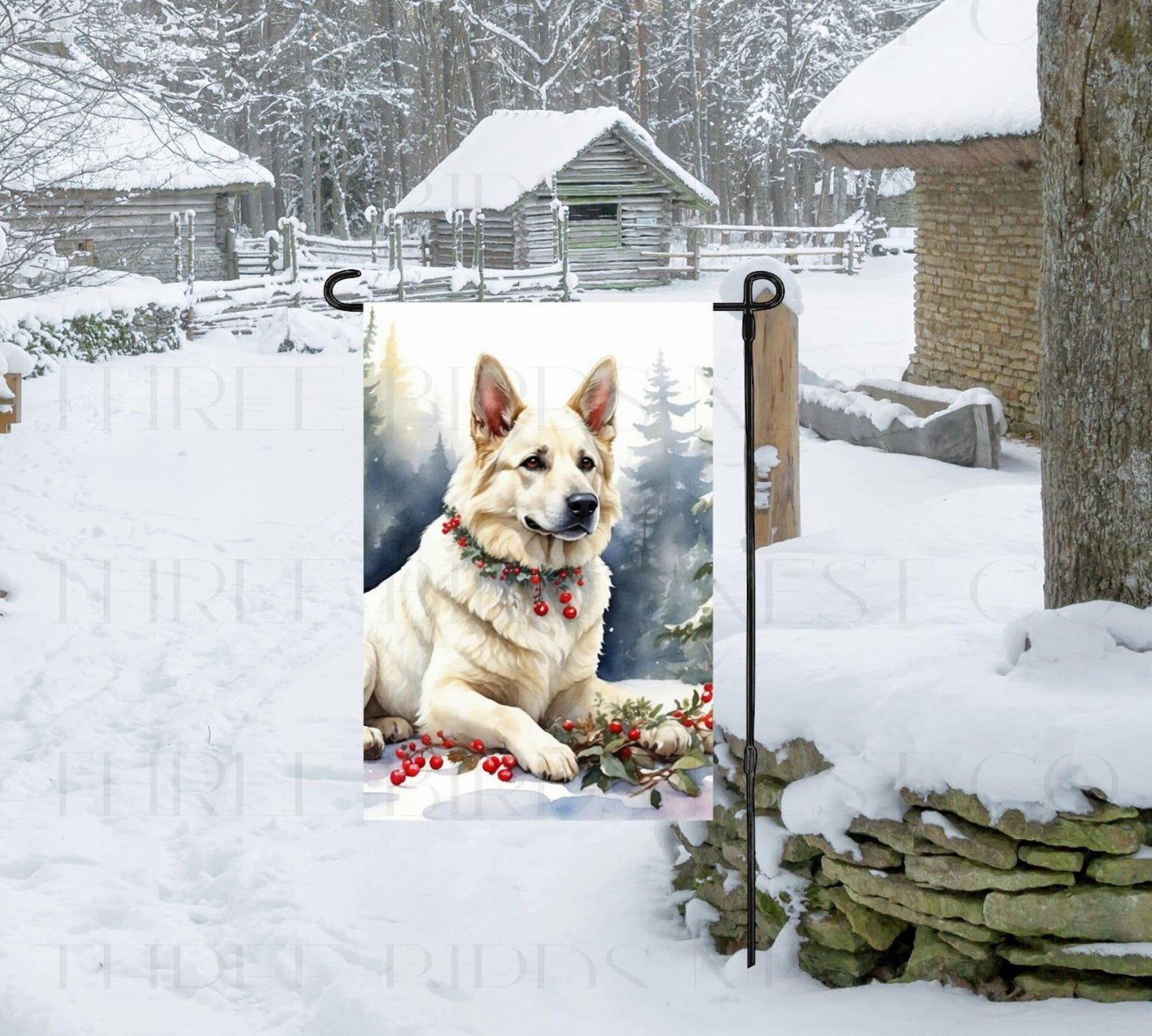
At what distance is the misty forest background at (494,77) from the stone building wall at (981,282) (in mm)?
16419

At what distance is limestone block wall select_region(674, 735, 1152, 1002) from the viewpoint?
124 inches

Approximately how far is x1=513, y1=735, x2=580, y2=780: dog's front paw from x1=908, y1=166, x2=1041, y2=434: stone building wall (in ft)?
29.9

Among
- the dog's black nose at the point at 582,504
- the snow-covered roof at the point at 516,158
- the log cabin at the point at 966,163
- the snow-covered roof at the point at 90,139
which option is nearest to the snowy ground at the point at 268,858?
the dog's black nose at the point at 582,504

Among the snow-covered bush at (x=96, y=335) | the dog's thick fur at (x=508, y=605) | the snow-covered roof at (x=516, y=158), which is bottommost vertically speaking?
the dog's thick fur at (x=508, y=605)

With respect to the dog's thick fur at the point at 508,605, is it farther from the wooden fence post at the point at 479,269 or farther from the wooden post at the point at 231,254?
the wooden post at the point at 231,254

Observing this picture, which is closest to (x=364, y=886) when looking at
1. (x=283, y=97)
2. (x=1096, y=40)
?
(x=1096, y=40)

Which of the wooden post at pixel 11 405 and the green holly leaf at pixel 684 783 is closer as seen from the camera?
the green holly leaf at pixel 684 783

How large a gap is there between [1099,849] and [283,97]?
2728 centimetres

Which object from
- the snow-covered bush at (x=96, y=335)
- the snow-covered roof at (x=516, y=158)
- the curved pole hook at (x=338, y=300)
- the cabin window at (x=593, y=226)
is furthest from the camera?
the cabin window at (x=593, y=226)

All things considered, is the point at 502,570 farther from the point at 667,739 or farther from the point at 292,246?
the point at 292,246

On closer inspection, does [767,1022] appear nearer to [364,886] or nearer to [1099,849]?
[1099,849]

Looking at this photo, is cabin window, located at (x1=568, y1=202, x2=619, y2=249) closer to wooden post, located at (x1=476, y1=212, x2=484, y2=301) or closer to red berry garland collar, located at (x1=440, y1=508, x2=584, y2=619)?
wooden post, located at (x1=476, y1=212, x2=484, y2=301)

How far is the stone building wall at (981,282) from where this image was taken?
1170 centimetres

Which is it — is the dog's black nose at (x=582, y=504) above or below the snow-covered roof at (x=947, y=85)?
below
